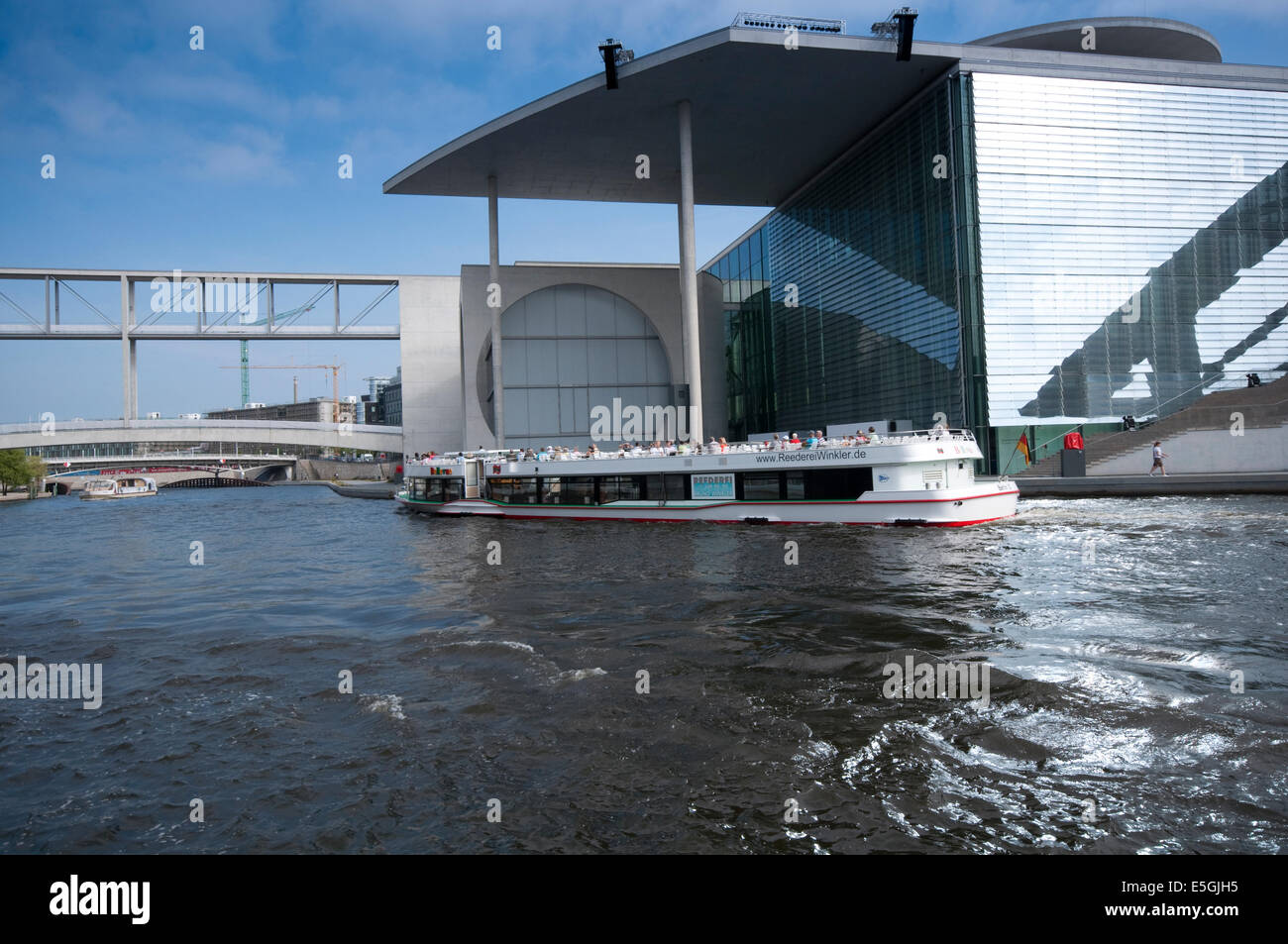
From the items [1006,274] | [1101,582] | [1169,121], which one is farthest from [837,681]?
[1169,121]

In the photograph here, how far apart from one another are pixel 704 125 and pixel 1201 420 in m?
23.7

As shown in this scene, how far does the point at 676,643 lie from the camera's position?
9.38 meters

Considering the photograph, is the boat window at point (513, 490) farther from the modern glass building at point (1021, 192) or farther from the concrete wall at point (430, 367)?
the concrete wall at point (430, 367)

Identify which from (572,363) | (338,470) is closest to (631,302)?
(572,363)

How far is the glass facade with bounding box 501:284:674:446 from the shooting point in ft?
164

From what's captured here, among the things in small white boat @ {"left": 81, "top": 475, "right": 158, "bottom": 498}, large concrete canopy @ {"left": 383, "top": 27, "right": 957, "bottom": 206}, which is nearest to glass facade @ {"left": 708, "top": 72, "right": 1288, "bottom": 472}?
large concrete canopy @ {"left": 383, "top": 27, "right": 957, "bottom": 206}

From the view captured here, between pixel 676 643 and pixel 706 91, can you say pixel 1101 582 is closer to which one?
pixel 676 643

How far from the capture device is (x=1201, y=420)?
29.1m

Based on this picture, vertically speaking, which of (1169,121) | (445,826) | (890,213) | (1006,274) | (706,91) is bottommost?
(445,826)

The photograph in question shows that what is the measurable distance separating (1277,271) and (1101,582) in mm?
30148

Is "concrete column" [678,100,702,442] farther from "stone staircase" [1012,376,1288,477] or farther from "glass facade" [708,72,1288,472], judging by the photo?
"stone staircase" [1012,376,1288,477]

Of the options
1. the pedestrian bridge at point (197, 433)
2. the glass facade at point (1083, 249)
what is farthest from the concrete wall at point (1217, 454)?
the pedestrian bridge at point (197, 433)

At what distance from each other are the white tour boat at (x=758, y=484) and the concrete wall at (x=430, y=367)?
2688 centimetres

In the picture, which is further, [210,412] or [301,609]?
[210,412]
